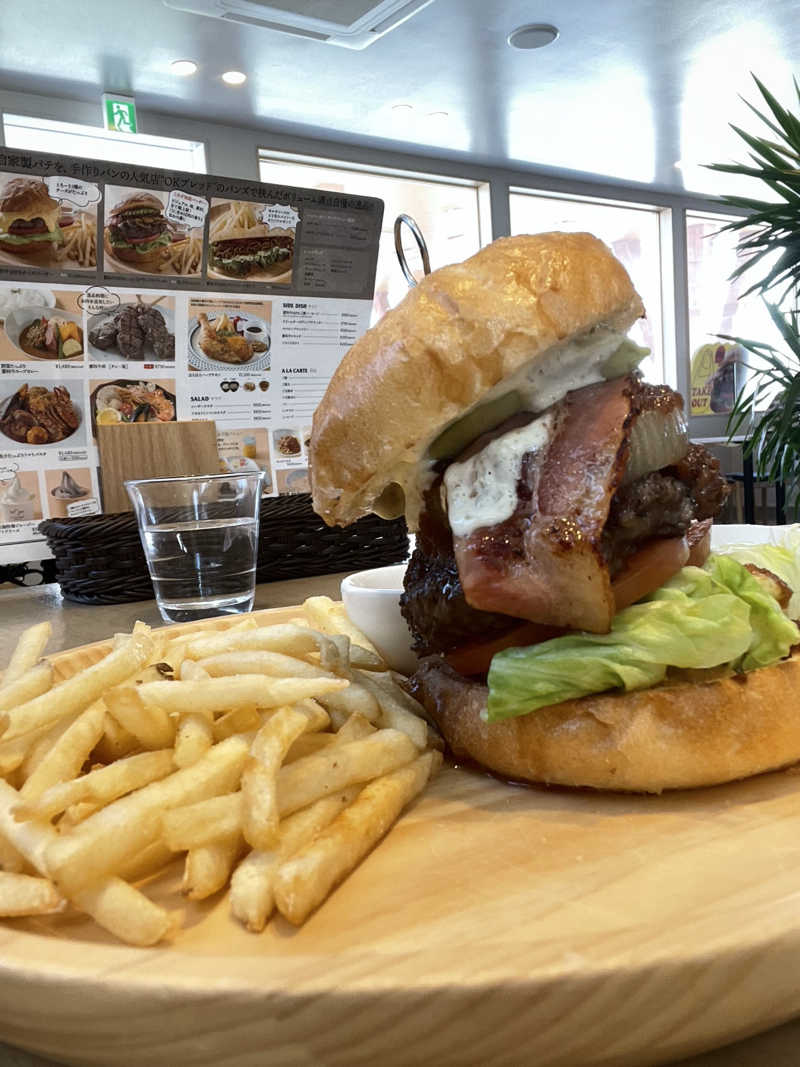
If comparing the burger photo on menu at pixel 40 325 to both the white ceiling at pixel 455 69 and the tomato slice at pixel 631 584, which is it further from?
the white ceiling at pixel 455 69

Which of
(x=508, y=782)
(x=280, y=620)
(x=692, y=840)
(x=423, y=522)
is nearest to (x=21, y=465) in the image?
(x=280, y=620)

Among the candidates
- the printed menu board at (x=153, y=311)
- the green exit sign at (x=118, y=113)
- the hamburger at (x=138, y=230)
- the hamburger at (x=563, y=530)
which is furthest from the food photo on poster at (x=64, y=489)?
the green exit sign at (x=118, y=113)

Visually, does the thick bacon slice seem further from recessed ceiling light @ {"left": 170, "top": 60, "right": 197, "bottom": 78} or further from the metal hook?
recessed ceiling light @ {"left": 170, "top": 60, "right": 197, "bottom": 78}

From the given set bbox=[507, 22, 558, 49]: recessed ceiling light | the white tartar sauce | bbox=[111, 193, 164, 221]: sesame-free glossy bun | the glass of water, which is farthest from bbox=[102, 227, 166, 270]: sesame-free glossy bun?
bbox=[507, 22, 558, 49]: recessed ceiling light

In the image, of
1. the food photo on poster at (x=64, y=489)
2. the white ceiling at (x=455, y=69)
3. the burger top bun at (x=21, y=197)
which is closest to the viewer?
the burger top bun at (x=21, y=197)

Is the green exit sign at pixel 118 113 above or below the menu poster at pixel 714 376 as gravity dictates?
above

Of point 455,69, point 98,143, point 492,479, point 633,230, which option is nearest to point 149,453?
point 492,479

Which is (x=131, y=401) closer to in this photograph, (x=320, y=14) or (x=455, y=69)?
(x=320, y=14)
